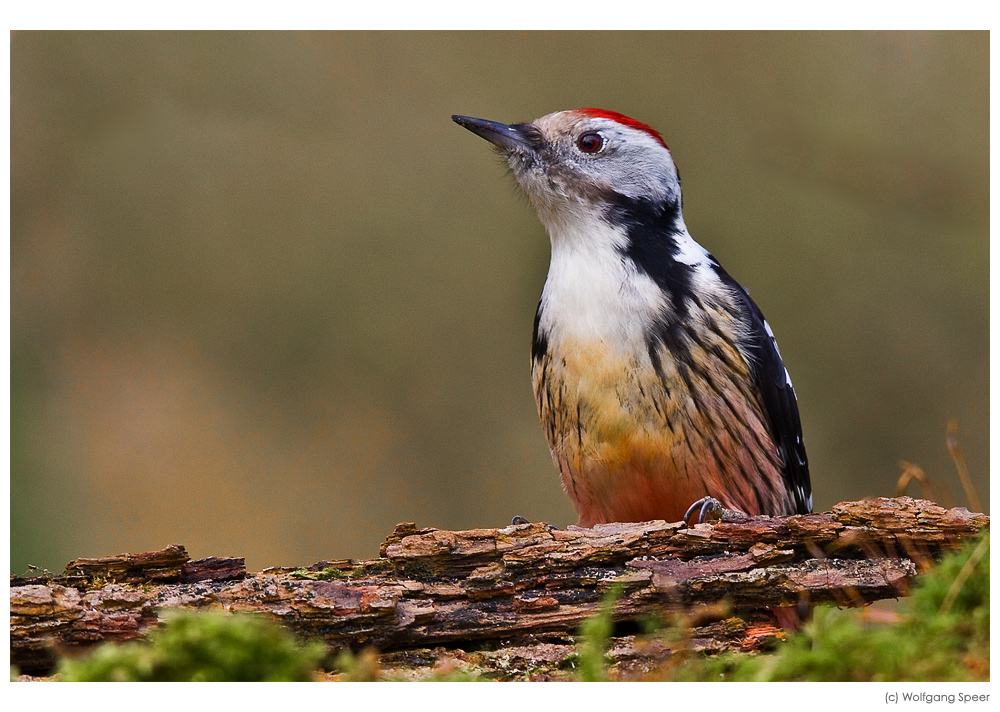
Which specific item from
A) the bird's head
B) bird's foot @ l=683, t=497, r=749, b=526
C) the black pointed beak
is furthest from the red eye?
bird's foot @ l=683, t=497, r=749, b=526

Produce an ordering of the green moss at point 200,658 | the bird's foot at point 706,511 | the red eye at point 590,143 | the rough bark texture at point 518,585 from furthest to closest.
Answer: 1. the red eye at point 590,143
2. the bird's foot at point 706,511
3. the rough bark texture at point 518,585
4. the green moss at point 200,658

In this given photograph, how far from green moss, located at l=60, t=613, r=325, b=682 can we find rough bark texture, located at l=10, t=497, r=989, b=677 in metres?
0.59

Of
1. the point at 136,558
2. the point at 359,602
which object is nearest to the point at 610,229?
the point at 359,602

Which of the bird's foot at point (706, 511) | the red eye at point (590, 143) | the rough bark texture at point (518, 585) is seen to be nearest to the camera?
the rough bark texture at point (518, 585)

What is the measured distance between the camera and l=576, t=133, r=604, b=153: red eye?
120 inches

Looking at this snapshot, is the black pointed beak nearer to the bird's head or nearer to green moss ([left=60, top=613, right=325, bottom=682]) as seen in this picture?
the bird's head

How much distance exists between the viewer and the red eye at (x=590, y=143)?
306 cm

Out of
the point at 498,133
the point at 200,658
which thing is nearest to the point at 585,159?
the point at 498,133

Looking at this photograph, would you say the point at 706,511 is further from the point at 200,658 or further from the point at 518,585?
the point at 200,658

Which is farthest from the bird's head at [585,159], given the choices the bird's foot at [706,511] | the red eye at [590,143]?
the bird's foot at [706,511]

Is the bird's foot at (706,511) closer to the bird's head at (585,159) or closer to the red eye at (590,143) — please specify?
the bird's head at (585,159)

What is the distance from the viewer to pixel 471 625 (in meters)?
2.07

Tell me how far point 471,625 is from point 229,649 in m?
0.78

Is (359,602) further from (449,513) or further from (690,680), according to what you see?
(449,513)
